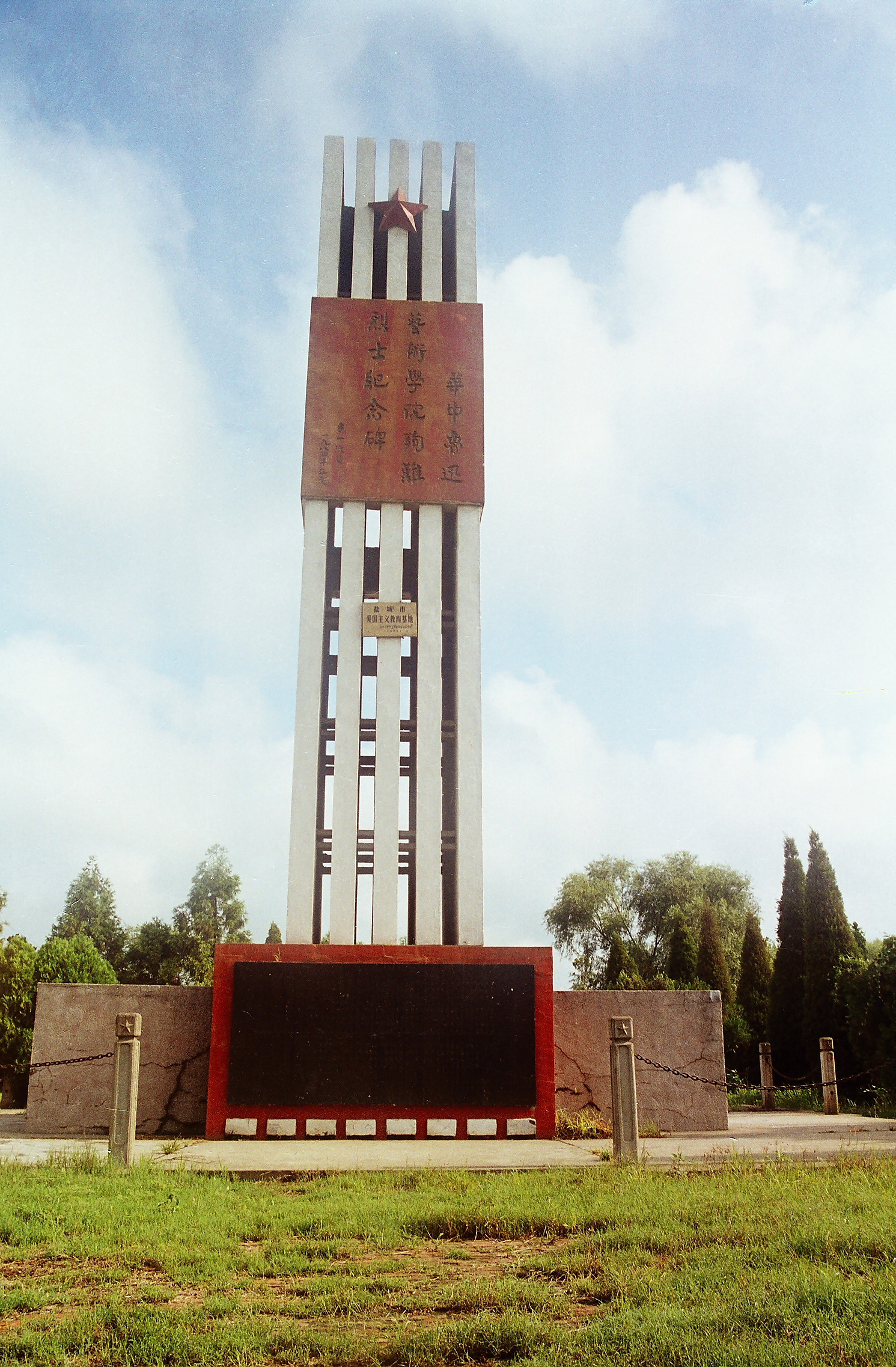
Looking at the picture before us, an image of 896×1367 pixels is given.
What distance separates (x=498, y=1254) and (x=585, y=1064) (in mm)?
8007

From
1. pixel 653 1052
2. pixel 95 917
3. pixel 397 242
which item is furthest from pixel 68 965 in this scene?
pixel 95 917

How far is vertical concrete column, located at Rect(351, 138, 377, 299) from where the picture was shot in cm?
1798

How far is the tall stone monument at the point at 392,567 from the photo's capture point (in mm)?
15594

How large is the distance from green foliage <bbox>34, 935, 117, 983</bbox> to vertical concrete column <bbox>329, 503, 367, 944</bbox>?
257 inches

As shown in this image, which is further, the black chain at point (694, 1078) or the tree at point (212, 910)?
the tree at point (212, 910)

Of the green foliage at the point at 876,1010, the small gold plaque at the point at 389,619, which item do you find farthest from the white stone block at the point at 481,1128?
the small gold plaque at the point at 389,619

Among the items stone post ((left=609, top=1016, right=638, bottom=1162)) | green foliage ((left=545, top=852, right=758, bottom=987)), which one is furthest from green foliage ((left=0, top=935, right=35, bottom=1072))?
green foliage ((left=545, top=852, right=758, bottom=987))

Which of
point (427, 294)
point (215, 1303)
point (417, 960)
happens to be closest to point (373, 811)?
point (417, 960)

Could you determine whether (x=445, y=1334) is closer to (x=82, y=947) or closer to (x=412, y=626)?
(x=412, y=626)

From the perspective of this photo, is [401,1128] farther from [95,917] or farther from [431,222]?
[95,917]

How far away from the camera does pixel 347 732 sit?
16.0 m

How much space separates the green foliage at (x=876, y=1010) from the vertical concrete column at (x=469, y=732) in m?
6.57

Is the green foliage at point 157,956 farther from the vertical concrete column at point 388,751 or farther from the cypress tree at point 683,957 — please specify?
the vertical concrete column at point 388,751

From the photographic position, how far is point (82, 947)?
65.0 ft
